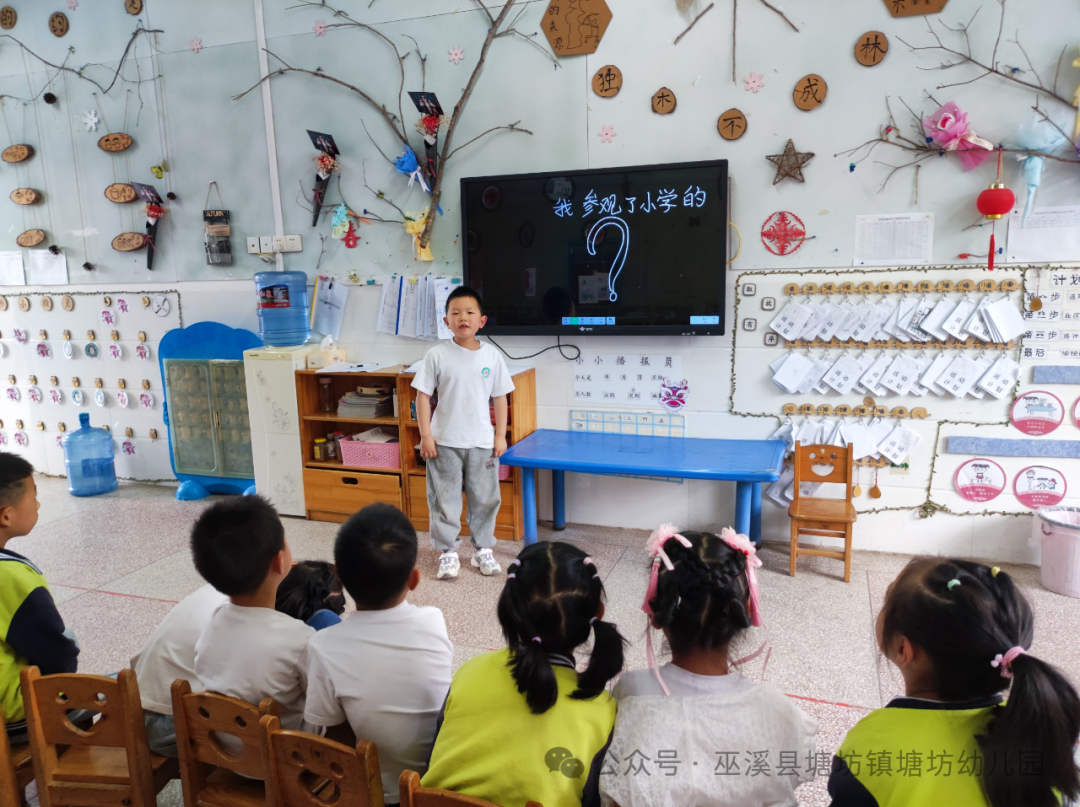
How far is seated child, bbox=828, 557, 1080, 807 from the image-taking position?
93 cm

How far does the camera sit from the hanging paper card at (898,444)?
3.21 meters

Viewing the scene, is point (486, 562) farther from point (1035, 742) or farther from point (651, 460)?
point (1035, 742)

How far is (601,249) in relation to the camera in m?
3.46

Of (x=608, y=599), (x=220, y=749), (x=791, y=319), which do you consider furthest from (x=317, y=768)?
(x=791, y=319)

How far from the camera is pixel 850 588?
2.95 metres

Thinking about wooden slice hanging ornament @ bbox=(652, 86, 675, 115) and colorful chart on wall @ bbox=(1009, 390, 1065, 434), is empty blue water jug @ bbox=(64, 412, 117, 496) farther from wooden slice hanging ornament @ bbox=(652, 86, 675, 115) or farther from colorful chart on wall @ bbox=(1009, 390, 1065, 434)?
colorful chart on wall @ bbox=(1009, 390, 1065, 434)

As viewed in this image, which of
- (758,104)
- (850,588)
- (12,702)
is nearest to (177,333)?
(12,702)

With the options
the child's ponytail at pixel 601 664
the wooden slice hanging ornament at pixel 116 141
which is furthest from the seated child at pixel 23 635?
the wooden slice hanging ornament at pixel 116 141

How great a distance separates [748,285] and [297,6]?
2873mm

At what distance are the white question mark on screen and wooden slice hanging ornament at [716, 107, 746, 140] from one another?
60 cm

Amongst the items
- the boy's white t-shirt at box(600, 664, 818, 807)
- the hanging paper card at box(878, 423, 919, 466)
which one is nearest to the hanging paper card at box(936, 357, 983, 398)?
the hanging paper card at box(878, 423, 919, 466)

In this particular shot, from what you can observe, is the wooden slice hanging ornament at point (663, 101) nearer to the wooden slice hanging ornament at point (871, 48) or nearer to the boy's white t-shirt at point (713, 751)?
the wooden slice hanging ornament at point (871, 48)

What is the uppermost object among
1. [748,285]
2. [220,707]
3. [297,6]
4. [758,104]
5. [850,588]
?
[297,6]

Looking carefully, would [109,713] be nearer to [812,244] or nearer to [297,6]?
[812,244]
